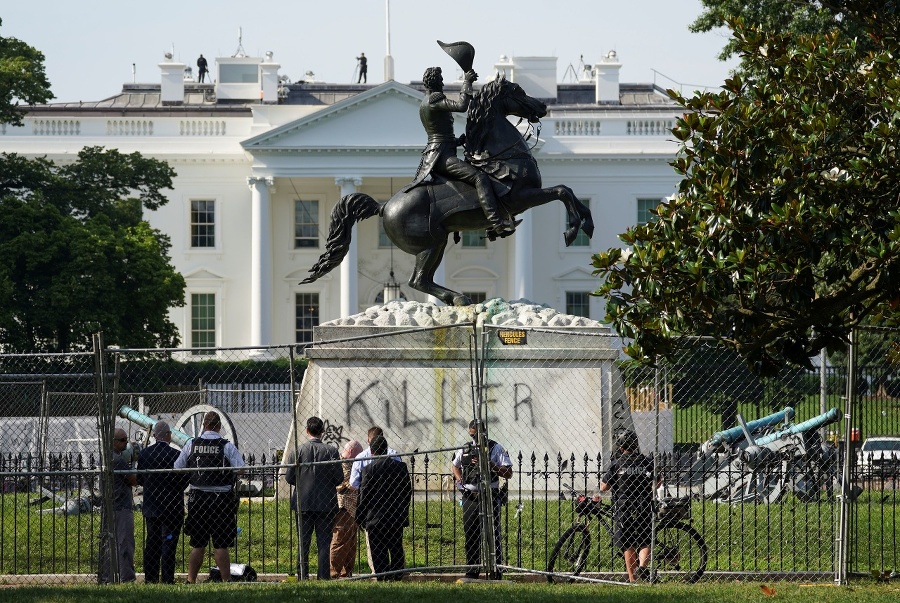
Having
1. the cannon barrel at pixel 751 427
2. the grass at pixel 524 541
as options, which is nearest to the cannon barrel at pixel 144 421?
the grass at pixel 524 541

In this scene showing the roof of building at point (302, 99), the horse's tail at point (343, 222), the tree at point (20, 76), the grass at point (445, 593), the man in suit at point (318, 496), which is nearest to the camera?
the grass at point (445, 593)

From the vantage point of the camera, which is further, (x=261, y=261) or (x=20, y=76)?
(x=261, y=261)

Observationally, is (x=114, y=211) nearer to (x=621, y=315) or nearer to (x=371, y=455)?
(x=371, y=455)

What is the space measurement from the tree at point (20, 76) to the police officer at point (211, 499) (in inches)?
883

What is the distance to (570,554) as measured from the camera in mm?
10930

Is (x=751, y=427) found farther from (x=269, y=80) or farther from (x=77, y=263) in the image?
(x=269, y=80)

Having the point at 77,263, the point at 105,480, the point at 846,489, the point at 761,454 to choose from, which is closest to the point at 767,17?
the point at 761,454

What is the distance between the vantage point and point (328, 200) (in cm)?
5484

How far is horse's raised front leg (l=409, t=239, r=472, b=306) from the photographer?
14320 mm

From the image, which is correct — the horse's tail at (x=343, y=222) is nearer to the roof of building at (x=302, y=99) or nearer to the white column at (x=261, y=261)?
the white column at (x=261, y=261)

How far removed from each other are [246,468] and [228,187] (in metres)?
44.9

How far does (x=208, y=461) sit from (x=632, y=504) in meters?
2.96

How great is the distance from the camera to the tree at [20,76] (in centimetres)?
3172

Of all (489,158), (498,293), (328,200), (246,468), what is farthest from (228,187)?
(246,468)
